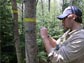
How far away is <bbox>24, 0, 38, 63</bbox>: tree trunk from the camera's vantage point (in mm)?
2672

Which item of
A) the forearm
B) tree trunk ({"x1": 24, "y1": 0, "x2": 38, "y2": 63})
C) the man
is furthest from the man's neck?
tree trunk ({"x1": 24, "y1": 0, "x2": 38, "y2": 63})

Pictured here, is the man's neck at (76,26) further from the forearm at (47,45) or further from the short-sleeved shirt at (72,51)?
the forearm at (47,45)

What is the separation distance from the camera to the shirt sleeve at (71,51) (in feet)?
7.03

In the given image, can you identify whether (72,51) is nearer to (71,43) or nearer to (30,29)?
(71,43)

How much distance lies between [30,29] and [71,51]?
73 centimetres

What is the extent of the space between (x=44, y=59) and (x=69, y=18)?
6906 millimetres

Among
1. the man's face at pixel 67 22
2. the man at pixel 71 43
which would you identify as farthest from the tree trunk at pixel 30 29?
the man's face at pixel 67 22

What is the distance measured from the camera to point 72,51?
214 cm

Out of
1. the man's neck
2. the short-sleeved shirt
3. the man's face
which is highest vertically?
the man's face

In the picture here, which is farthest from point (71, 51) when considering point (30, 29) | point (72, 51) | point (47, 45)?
point (30, 29)

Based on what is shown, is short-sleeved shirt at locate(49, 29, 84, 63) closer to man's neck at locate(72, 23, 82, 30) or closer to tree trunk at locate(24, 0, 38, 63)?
man's neck at locate(72, 23, 82, 30)

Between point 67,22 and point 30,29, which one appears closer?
point 67,22

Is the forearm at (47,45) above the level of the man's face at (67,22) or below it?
below

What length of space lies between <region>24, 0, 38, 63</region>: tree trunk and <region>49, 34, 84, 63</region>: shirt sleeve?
60 centimetres
